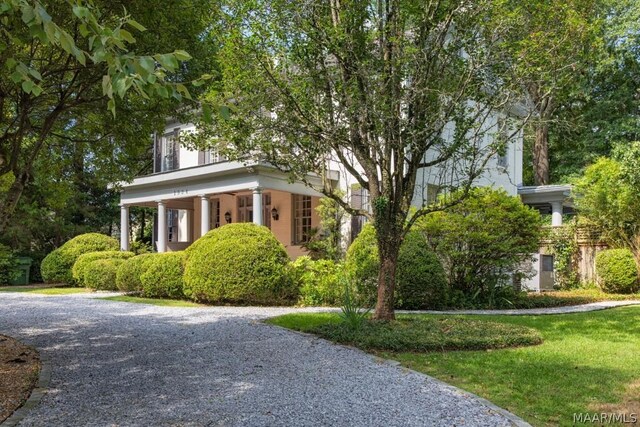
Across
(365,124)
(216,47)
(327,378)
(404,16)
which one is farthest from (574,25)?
(327,378)

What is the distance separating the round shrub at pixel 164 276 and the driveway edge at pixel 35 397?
Result: 6.83 m

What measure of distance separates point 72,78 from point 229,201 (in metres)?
13.6

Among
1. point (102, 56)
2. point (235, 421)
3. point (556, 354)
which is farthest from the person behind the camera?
point (556, 354)

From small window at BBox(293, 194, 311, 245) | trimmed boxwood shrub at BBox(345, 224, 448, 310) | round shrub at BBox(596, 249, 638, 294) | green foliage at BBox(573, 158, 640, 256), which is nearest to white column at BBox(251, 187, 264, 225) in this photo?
small window at BBox(293, 194, 311, 245)

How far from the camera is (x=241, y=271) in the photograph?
11.5 meters

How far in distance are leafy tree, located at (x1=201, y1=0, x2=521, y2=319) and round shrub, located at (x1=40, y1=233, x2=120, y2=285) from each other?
1217cm

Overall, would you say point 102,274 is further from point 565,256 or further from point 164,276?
point 565,256

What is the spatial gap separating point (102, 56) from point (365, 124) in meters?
5.93

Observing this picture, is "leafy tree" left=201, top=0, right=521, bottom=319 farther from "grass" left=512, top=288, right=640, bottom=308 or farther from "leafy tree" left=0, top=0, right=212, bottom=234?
"grass" left=512, top=288, right=640, bottom=308

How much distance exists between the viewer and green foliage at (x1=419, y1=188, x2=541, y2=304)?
11.9 metres

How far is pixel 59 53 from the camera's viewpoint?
711 centimetres

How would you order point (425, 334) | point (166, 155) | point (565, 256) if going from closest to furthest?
point (425, 334) < point (565, 256) < point (166, 155)

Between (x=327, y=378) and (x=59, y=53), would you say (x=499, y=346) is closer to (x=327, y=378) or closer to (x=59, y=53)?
(x=327, y=378)

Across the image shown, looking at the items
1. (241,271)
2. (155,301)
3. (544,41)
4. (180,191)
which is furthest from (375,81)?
(180,191)
